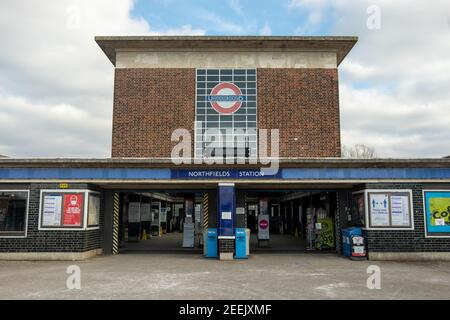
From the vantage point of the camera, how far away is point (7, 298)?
381 inches

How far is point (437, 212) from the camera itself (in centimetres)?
1786

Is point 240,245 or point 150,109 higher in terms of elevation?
point 150,109

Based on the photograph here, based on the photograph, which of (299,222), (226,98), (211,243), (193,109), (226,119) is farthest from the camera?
(299,222)

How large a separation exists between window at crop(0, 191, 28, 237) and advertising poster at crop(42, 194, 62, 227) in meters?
0.85

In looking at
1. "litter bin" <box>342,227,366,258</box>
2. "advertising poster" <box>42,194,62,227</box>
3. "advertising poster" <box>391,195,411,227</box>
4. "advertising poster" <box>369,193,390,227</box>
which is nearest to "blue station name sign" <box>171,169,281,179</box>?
"litter bin" <box>342,227,366,258</box>

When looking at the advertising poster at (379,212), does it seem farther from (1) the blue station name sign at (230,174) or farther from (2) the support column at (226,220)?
(2) the support column at (226,220)

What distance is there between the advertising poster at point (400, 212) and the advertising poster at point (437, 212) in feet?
2.77

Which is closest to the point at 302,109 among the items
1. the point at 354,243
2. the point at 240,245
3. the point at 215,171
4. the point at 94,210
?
the point at 215,171

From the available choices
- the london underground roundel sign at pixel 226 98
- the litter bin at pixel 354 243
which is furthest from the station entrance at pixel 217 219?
the london underground roundel sign at pixel 226 98

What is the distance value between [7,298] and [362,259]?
43.7 feet

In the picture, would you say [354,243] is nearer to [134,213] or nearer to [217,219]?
[217,219]

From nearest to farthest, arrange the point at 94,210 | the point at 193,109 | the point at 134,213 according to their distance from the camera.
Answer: the point at 94,210 < the point at 193,109 < the point at 134,213

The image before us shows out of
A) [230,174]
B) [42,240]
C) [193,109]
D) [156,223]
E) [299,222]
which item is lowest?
[42,240]

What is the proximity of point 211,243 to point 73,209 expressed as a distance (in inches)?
240
